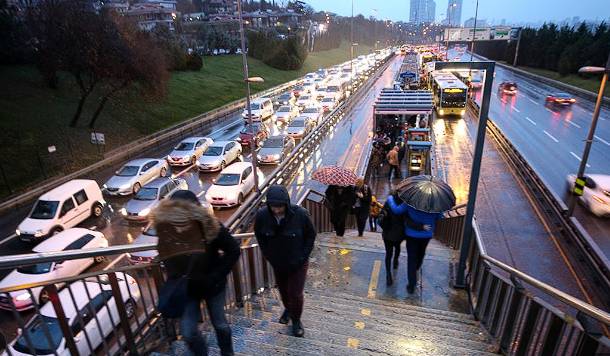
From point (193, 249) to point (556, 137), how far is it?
99.7ft

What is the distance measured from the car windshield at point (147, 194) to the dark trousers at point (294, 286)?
13000 millimetres

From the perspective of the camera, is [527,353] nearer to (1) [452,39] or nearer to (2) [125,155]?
(2) [125,155]

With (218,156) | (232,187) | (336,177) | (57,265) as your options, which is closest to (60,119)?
(218,156)

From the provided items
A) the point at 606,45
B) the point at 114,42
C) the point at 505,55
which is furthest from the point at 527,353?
the point at 505,55

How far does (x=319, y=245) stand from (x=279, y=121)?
26.7 m

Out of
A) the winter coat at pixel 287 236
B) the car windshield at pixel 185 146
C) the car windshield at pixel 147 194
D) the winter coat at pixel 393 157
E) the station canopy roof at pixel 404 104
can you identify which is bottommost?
the car windshield at pixel 185 146

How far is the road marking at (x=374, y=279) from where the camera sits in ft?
19.7

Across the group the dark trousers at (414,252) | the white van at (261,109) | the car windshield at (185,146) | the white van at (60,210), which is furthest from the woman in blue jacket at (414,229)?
the white van at (261,109)

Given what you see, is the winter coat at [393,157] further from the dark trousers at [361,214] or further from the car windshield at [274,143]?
the dark trousers at [361,214]

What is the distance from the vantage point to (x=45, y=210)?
14312 mm

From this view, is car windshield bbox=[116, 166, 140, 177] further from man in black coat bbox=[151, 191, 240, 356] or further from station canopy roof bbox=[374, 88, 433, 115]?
man in black coat bbox=[151, 191, 240, 356]

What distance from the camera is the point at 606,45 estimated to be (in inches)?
1677

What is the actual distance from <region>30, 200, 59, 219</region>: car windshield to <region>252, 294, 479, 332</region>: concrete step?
41.8 ft

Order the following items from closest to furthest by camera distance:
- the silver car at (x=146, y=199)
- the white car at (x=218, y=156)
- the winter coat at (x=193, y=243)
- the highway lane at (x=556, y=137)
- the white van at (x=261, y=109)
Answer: the winter coat at (x=193, y=243), the silver car at (x=146, y=199), the highway lane at (x=556, y=137), the white car at (x=218, y=156), the white van at (x=261, y=109)
